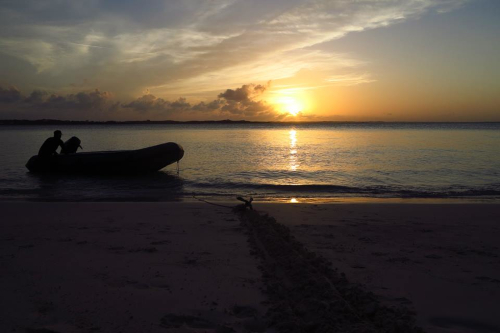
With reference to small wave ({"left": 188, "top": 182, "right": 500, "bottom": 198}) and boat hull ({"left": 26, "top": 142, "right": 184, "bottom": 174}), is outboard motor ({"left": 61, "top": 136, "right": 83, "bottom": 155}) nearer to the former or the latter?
boat hull ({"left": 26, "top": 142, "right": 184, "bottom": 174})

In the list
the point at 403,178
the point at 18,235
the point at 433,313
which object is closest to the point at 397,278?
the point at 433,313

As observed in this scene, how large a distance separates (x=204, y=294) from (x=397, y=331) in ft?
6.01

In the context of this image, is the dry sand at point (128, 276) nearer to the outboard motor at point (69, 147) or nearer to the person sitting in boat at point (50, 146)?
the person sitting in boat at point (50, 146)

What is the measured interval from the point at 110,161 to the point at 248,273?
39.6 feet

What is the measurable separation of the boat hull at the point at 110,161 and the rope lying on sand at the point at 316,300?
11.0 metres

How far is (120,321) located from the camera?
120 inches

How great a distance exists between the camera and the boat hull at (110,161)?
14.6m

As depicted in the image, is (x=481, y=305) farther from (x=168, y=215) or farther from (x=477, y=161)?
(x=477, y=161)

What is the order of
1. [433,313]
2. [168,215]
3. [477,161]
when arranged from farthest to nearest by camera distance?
[477,161] < [168,215] < [433,313]

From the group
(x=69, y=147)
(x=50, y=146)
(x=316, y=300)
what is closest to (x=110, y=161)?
(x=69, y=147)

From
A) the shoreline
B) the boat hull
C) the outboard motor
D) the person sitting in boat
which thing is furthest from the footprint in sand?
the outboard motor

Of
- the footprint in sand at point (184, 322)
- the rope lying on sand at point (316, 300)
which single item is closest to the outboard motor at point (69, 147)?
→ the rope lying on sand at point (316, 300)

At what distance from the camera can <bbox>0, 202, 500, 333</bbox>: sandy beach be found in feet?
10.2

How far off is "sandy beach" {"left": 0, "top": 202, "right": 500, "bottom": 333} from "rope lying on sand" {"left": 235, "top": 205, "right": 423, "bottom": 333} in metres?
0.01
